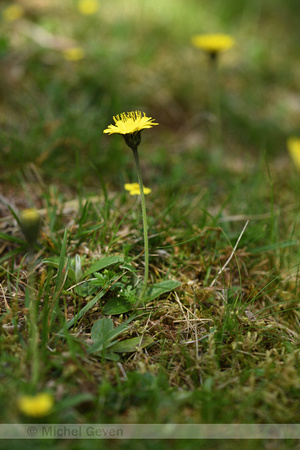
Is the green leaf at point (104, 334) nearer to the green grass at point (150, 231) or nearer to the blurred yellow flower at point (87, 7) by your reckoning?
the green grass at point (150, 231)

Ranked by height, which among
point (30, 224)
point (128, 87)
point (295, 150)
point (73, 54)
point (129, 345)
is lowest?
point (129, 345)

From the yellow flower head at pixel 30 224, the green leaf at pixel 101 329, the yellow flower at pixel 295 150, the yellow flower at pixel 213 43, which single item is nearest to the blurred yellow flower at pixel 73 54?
the yellow flower at pixel 213 43

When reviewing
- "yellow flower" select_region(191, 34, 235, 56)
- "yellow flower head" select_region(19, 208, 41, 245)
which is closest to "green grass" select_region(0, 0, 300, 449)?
"yellow flower head" select_region(19, 208, 41, 245)

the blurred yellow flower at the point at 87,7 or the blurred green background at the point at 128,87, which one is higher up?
the blurred yellow flower at the point at 87,7

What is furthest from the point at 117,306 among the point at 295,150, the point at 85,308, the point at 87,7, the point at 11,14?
the point at 87,7

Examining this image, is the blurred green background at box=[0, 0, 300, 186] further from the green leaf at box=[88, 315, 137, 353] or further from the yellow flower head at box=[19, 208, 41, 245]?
the green leaf at box=[88, 315, 137, 353]

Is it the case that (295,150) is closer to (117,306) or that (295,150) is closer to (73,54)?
(73,54)
